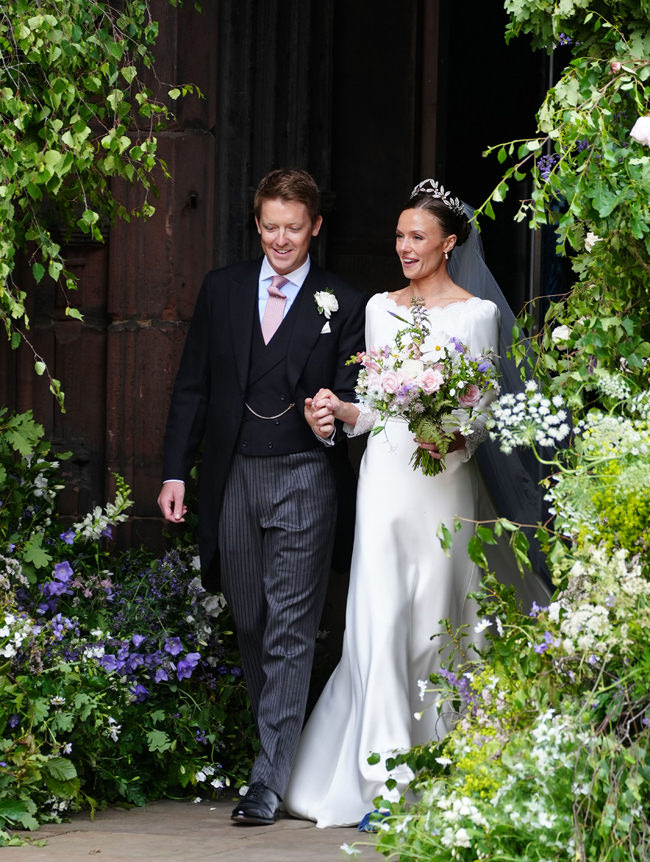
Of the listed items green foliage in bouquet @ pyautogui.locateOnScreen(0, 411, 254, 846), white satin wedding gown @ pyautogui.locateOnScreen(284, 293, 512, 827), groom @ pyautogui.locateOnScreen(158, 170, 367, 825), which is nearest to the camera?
green foliage in bouquet @ pyautogui.locateOnScreen(0, 411, 254, 846)

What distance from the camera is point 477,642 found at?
4.63m

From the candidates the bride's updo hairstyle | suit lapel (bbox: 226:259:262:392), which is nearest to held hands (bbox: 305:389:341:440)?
suit lapel (bbox: 226:259:262:392)

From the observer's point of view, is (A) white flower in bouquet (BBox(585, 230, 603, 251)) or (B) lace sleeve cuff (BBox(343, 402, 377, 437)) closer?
(A) white flower in bouquet (BBox(585, 230, 603, 251))

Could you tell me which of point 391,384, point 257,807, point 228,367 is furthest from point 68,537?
point 391,384

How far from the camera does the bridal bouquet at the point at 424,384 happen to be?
405cm

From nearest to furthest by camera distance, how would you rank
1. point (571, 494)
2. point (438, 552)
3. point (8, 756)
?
point (571, 494)
point (8, 756)
point (438, 552)

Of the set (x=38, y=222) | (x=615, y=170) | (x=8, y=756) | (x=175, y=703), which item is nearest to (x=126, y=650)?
(x=175, y=703)

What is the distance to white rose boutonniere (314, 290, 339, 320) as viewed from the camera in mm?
4633

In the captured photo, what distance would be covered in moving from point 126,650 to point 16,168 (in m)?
1.66

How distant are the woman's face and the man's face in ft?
1.03

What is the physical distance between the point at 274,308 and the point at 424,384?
877 millimetres

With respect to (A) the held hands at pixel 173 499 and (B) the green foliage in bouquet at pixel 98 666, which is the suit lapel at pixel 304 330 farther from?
(B) the green foliage in bouquet at pixel 98 666

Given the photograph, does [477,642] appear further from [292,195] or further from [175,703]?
[292,195]

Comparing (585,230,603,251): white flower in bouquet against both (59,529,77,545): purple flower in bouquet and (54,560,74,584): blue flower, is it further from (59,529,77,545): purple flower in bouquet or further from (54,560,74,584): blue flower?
(59,529,77,545): purple flower in bouquet
